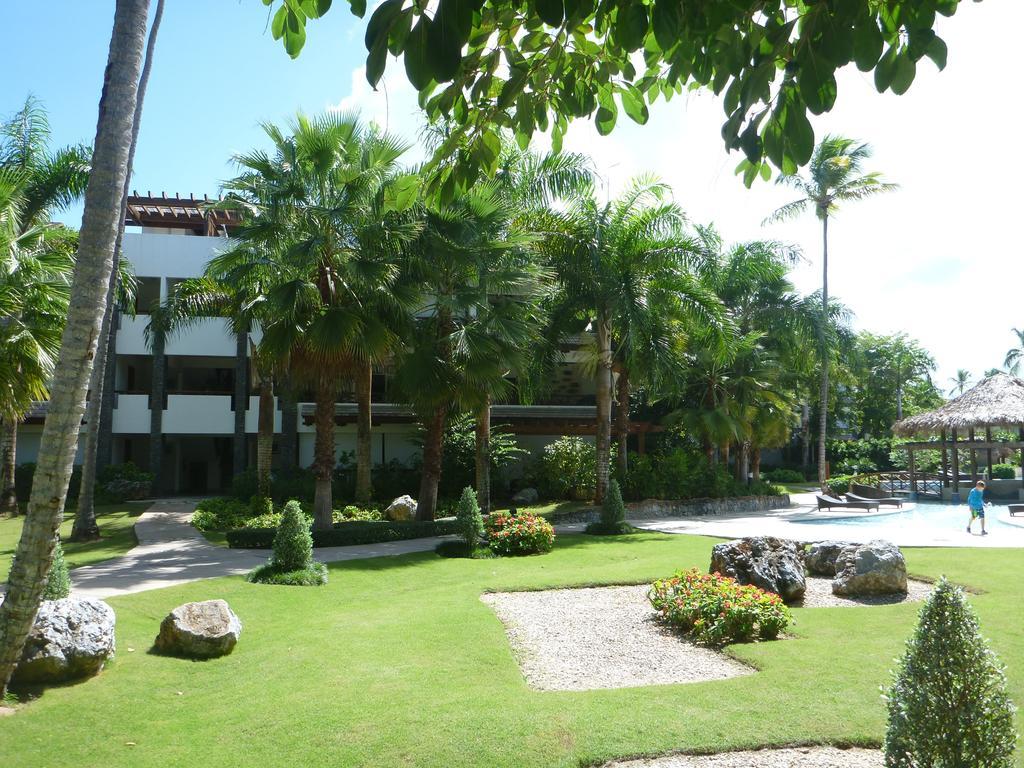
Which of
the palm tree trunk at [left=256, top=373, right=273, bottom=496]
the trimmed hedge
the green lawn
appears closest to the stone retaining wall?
the trimmed hedge

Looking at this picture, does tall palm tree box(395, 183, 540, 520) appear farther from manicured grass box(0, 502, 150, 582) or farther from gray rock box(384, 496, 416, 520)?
manicured grass box(0, 502, 150, 582)

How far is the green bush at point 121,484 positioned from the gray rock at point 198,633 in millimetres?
19495

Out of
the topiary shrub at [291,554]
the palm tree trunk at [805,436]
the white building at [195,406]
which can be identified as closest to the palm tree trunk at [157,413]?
the white building at [195,406]

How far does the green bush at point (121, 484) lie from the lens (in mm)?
25859

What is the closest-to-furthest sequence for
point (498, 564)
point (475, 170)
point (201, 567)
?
point (475, 170) < point (201, 567) < point (498, 564)

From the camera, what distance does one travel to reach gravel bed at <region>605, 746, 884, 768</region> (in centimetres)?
539

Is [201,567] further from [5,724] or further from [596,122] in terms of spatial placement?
[596,122]

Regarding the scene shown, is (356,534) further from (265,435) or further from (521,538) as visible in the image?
(265,435)

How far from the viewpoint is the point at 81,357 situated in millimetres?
5953

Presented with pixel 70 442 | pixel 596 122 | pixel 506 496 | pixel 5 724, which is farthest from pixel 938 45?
pixel 506 496

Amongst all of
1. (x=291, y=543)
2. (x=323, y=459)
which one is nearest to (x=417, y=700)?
(x=291, y=543)

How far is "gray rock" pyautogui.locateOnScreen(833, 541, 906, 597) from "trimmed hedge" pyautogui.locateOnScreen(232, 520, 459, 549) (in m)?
8.24

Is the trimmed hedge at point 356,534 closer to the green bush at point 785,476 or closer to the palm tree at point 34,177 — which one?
the palm tree at point 34,177

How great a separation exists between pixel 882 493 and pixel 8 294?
29850 millimetres
